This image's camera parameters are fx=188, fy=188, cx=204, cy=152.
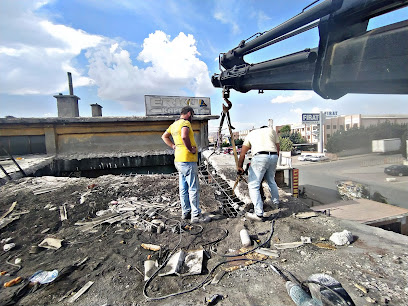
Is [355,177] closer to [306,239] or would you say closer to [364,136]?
[364,136]

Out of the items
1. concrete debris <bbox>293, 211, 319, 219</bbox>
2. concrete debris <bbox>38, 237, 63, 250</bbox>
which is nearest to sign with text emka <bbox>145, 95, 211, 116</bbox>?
concrete debris <bbox>38, 237, 63, 250</bbox>

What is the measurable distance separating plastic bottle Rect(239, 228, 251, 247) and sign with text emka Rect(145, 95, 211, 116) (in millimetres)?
11499

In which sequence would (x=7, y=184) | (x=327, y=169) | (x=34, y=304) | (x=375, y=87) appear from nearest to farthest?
(x=375, y=87), (x=34, y=304), (x=7, y=184), (x=327, y=169)

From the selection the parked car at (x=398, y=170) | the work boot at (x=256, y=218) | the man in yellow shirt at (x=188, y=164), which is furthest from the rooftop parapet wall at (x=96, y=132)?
the parked car at (x=398, y=170)

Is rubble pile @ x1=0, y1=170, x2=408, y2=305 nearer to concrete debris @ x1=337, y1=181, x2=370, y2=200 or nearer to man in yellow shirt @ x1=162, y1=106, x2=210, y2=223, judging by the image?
man in yellow shirt @ x1=162, y1=106, x2=210, y2=223

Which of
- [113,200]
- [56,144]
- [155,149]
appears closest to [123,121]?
[155,149]

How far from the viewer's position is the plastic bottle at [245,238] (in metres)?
2.45

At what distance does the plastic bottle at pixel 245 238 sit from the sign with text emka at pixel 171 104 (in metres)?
11.5

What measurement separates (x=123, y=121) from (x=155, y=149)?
7.09ft

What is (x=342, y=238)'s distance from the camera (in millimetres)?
2453

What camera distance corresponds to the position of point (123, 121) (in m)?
9.75

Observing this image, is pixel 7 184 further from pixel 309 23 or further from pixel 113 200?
pixel 309 23

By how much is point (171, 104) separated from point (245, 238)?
40.2 feet

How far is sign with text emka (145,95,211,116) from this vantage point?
42.4 feet
